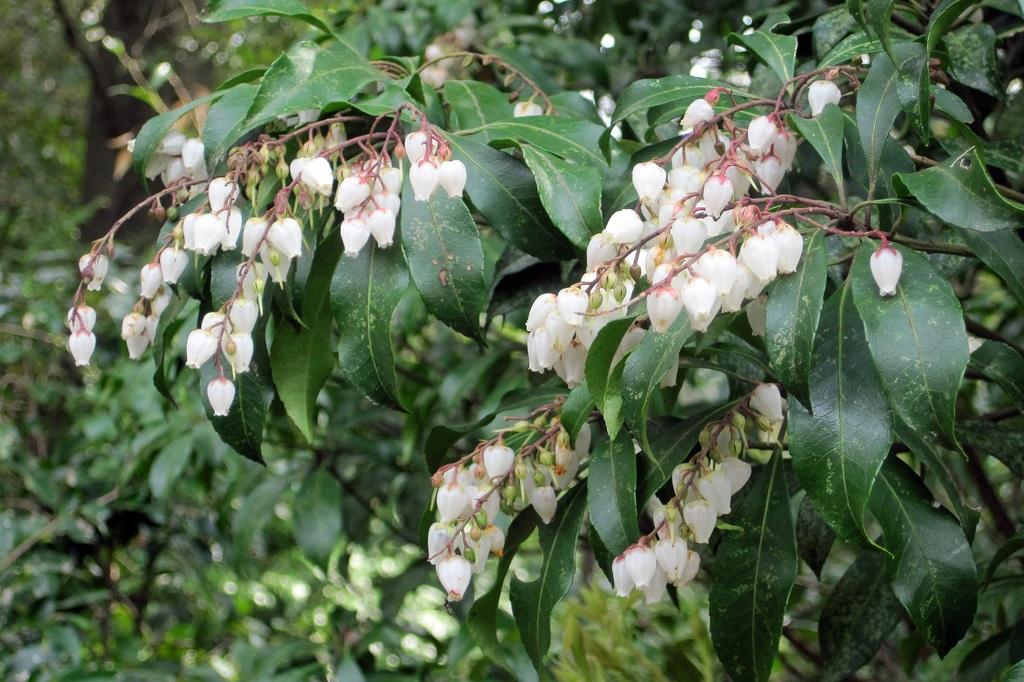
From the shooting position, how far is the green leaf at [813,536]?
4.29 ft

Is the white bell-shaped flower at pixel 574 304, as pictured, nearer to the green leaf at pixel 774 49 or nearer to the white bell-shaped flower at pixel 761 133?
the white bell-shaped flower at pixel 761 133

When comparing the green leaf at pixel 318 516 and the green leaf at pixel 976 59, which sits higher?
the green leaf at pixel 976 59

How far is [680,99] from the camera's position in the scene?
1.19 m

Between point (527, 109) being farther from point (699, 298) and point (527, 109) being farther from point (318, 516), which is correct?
point (318, 516)

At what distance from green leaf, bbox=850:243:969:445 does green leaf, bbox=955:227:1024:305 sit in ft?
0.35

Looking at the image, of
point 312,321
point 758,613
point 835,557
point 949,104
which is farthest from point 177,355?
point 835,557

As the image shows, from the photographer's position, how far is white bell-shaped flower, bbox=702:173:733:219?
93 centimetres

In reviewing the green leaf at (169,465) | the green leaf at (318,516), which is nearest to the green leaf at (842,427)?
the green leaf at (318,516)

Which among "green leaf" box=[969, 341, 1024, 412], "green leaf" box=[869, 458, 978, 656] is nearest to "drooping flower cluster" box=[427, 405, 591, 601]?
"green leaf" box=[869, 458, 978, 656]

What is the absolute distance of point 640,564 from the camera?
3.22 ft

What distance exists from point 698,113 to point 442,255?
307 millimetres

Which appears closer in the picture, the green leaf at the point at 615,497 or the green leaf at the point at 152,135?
the green leaf at the point at 615,497

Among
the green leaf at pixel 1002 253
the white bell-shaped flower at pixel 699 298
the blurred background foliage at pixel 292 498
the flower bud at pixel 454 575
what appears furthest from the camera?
the blurred background foliage at pixel 292 498

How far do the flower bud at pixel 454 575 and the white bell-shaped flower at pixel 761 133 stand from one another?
1.67 ft
